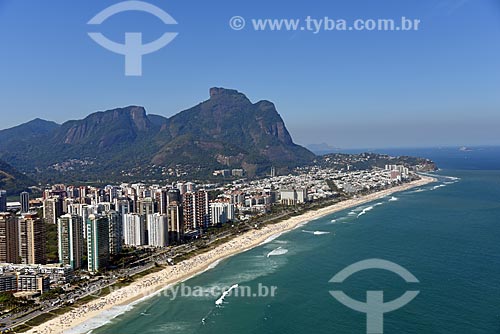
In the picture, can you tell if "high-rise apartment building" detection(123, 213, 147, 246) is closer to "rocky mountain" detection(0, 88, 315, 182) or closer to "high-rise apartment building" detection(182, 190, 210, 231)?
"high-rise apartment building" detection(182, 190, 210, 231)

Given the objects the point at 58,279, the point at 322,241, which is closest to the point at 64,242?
the point at 58,279

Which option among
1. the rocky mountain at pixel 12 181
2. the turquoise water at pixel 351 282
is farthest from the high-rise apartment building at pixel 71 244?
the rocky mountain at pixel 12 181

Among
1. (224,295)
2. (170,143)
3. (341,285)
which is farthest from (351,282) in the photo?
(170,143)

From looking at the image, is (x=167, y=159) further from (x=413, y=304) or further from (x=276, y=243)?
(x=413, y=304)

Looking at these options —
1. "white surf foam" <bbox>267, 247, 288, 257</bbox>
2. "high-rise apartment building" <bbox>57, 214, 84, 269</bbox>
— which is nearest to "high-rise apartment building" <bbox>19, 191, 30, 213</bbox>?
"high-rise apartment building" <bbox>57, 214, 84, 269</bbox>

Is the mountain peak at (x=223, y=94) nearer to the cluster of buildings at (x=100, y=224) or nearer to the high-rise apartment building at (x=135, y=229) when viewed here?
the cluster of buildings at (x=100, y=224)

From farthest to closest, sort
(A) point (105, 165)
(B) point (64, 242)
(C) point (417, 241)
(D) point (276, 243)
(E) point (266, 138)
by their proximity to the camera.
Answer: (E) point (266, 138)
(A) point (105, 165)
(D) point (276, 243)
(C) point (417, 241)
(B) point (64, 242)
